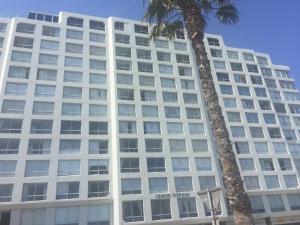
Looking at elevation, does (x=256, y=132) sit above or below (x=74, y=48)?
below

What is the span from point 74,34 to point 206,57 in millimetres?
38241

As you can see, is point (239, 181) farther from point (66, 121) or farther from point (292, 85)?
point (292, 85)

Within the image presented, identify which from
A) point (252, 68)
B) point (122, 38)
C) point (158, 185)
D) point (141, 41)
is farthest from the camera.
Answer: point (252, 68)

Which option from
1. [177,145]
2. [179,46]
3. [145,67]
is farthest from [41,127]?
[179,46]

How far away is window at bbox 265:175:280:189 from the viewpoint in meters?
44.5

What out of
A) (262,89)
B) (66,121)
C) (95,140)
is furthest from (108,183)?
(262,89)

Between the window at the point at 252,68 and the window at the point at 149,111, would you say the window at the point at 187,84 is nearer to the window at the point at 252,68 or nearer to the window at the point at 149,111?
the window at the point at 149,111

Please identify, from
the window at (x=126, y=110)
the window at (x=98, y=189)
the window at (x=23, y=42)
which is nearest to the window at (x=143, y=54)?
the window at (x=126, y=110)

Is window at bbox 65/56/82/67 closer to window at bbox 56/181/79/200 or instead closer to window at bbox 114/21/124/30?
window at bbox 114/21/124/30

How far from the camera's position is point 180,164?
4050cm

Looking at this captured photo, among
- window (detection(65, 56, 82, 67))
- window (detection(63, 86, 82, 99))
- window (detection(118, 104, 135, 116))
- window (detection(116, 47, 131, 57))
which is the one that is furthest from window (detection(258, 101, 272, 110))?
window (detection(65, 56, 82, 67))

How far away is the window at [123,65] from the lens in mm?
45500

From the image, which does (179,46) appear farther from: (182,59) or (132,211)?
(132,211)

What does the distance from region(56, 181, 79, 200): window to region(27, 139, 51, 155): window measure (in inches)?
185
